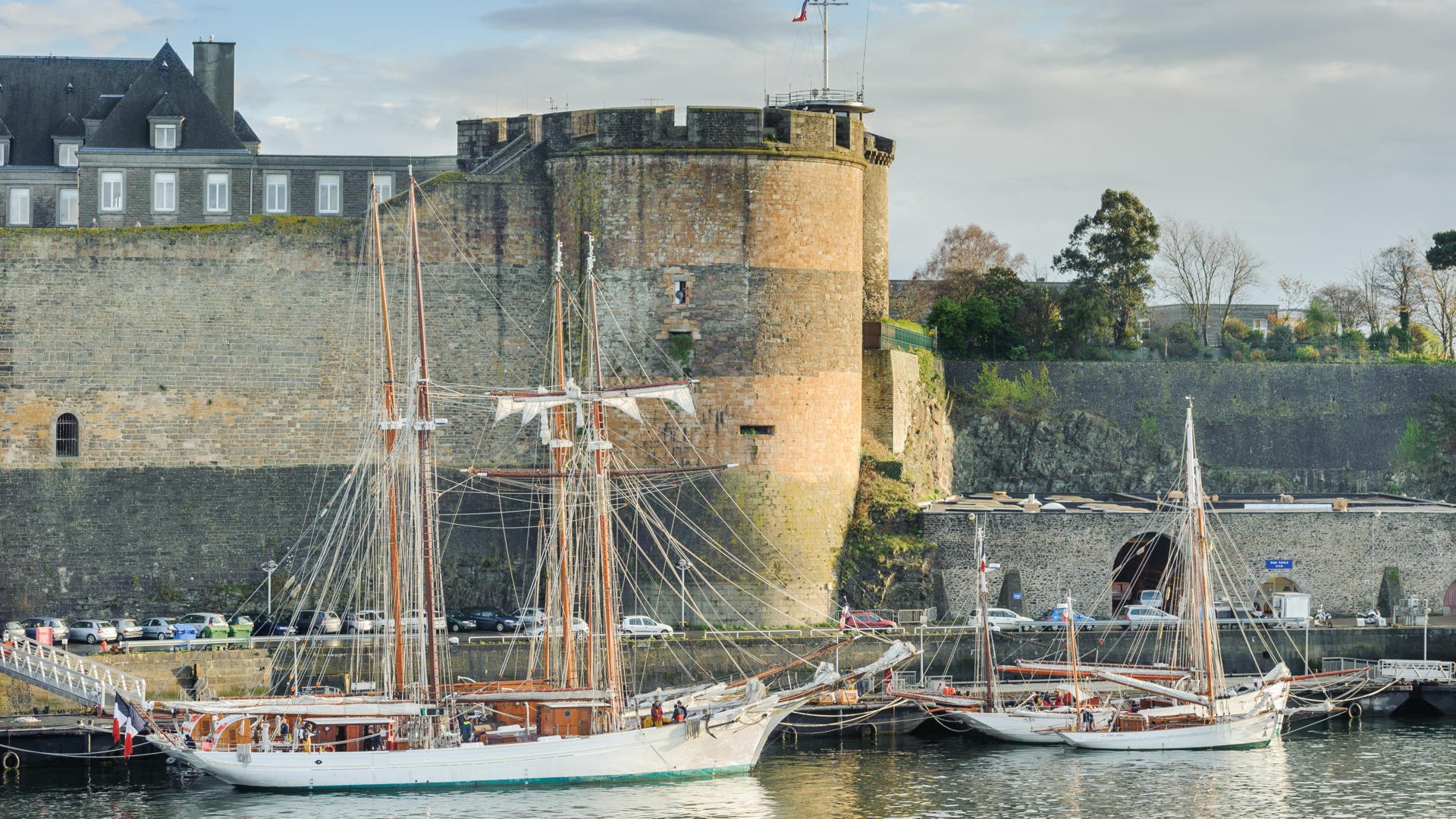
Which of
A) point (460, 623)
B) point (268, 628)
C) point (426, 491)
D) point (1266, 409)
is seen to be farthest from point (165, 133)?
point (1266, 409)

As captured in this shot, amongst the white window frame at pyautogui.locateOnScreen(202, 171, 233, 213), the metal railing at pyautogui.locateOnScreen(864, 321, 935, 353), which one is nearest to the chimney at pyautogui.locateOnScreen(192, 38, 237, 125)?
the white window frame at pyautogui.locateOnScreen(202, 171, 233, 213)

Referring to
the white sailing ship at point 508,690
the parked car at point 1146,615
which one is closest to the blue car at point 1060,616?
the parked car at point 1146,615

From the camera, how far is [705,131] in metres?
50.5

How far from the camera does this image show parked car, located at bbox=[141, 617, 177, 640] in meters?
48.4

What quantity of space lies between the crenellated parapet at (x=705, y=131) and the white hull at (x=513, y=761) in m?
12.8

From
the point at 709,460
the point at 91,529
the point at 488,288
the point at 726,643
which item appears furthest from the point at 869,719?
the point at 91,529

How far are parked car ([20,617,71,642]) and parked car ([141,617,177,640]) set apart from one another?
4.95 ft

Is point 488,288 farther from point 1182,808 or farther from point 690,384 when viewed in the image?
point 1182,808

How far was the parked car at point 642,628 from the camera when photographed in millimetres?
48875

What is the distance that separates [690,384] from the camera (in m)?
50.5

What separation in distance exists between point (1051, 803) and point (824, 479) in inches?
→ 473

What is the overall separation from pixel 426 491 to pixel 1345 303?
4868cm

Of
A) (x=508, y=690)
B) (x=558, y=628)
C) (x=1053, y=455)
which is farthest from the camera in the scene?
(x=1053, y=455)

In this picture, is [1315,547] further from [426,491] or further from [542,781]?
[426,491]
